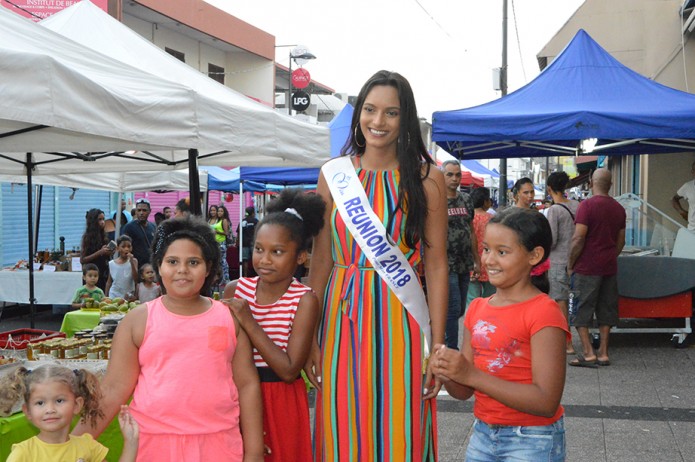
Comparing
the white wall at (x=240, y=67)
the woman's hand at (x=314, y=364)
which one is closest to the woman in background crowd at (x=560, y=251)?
the woman's hand at (x=314, y=364)

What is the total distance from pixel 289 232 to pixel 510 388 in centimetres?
109

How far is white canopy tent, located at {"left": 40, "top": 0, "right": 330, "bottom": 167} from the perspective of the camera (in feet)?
17.9

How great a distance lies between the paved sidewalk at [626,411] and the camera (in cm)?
491

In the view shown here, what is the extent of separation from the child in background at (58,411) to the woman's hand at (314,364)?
28.3 inches

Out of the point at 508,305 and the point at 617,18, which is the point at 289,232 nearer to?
the point at 508,305

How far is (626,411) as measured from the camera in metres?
5.82

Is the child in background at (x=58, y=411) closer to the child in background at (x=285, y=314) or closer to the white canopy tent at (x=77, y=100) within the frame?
the child in background at (x=285, y=314)

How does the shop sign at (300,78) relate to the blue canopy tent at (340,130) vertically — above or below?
above

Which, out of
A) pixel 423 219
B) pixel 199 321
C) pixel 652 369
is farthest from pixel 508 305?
pixel 652 369

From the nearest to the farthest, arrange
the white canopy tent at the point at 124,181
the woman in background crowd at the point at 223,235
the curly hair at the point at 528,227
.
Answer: the curly hair at the point at 528,227, the white canopy tent at the point at 124,181, the woman in background crowd at the point at 223,235

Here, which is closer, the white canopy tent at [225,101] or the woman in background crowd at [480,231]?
the white canopy tent at [225,101]

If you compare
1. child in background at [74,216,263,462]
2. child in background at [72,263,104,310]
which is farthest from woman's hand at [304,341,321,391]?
child in background at [72,263,104,310]

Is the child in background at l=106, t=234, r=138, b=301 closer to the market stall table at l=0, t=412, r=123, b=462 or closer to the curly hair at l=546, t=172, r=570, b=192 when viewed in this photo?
the curly hair at l=546, t=172, r=570, b=192

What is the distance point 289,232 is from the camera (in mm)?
3031
